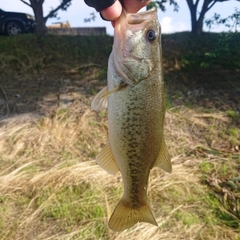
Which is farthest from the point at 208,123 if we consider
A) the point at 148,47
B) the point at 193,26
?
the point at 193,26

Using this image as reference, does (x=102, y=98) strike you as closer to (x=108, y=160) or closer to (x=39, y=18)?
(x=108, y=160)

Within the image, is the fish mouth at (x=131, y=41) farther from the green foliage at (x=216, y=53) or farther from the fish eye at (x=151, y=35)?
the green foliage at (x=216, y=53)

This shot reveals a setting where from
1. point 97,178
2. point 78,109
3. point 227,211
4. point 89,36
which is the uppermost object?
point 89,36

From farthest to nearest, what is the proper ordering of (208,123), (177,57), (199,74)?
(177,57) → (199,74) → (208,123)

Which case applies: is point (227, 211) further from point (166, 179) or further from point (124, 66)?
point (124, 66)

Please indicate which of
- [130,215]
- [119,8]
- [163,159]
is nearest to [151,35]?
[119,8]

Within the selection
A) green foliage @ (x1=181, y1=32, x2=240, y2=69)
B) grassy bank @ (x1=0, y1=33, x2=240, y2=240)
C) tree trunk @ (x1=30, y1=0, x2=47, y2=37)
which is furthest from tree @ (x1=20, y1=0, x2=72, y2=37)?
green foliage @ (x1=181, y1=32, x2=240, y2=69)

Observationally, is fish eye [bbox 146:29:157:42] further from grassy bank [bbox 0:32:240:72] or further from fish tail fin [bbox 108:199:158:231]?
grassy bank [bbox 0:32:240:72]
